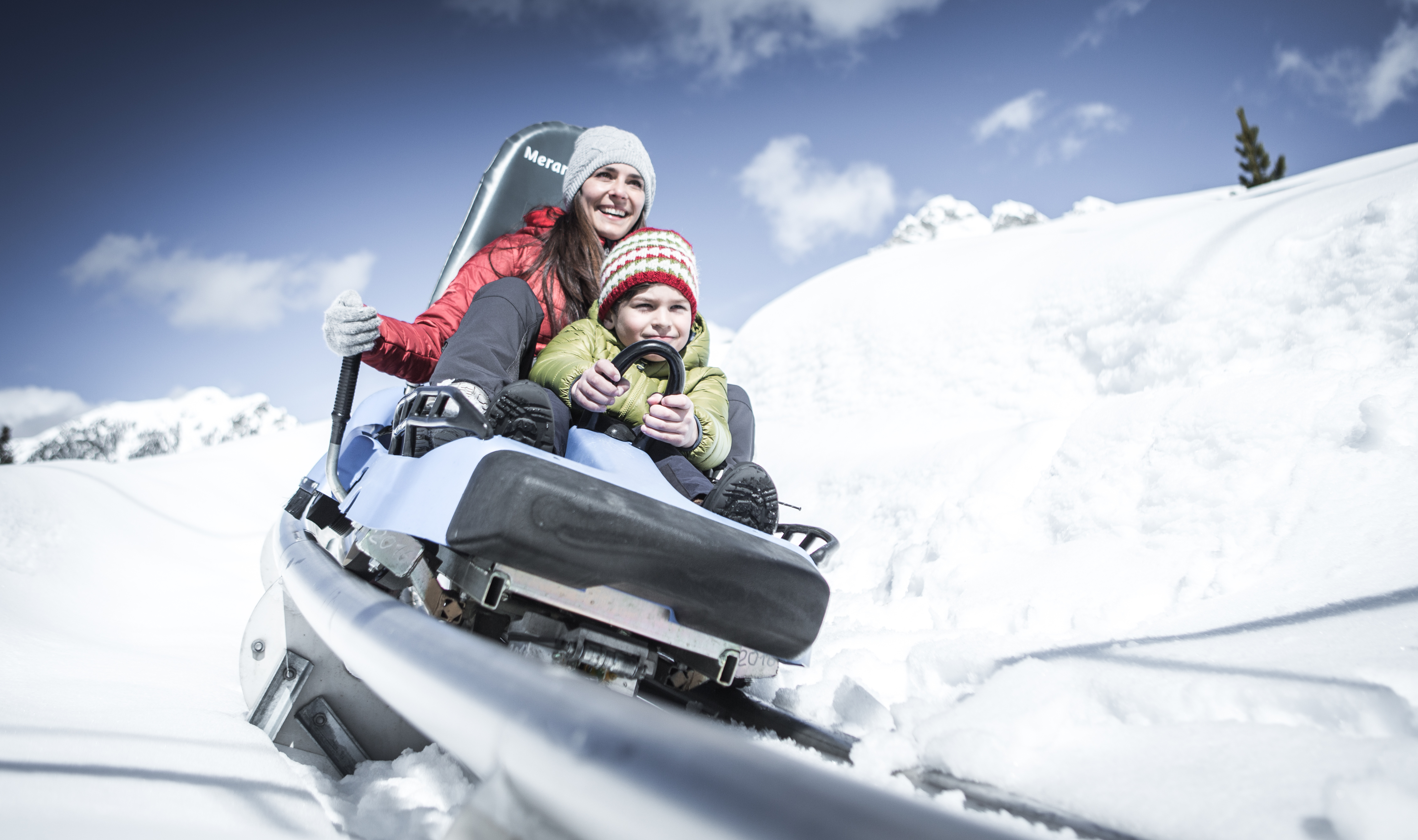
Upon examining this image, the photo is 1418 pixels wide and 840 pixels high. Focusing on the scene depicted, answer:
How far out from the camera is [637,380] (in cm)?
139

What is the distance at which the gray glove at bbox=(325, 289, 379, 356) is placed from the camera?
139cm

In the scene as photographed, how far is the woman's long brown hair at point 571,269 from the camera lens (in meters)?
1.86

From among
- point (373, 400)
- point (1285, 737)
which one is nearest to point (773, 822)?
point (1285, 737)

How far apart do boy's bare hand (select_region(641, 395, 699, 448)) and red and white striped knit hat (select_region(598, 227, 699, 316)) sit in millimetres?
469

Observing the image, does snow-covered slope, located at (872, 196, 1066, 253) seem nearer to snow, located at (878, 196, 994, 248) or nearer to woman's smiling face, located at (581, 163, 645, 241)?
snow, located at (878, 196, 994, 248)

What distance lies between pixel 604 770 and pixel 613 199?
2.14 metres

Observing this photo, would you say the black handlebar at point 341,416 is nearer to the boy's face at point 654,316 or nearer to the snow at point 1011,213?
the boy's face at point 654,316

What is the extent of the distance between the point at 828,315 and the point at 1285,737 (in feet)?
13.5

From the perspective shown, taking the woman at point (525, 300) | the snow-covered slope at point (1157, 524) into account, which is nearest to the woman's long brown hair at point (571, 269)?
the woman at point (525, 300)

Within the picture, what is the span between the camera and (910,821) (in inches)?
11.0

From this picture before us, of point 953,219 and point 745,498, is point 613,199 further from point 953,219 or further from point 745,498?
point 953,219

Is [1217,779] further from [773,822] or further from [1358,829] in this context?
[773,822]

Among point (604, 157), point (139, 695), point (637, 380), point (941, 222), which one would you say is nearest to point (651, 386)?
point (637, 380)

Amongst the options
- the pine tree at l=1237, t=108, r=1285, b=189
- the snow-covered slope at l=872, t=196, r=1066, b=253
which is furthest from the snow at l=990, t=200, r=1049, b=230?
the pine tree at l=1237, t=108, r=1285, b=189
